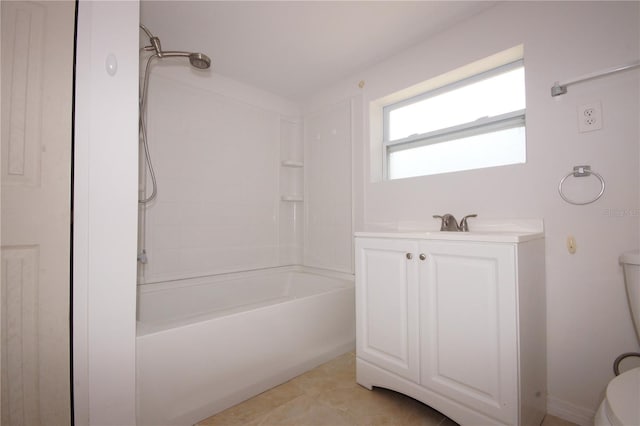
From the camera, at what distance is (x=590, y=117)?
1.28 m

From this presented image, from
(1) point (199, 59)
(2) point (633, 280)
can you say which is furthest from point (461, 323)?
(1) point (199, 59)

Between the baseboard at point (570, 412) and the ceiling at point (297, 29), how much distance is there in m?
2.08

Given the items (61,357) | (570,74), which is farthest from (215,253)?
(570,74)

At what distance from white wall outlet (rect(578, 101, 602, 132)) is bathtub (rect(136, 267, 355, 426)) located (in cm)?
159

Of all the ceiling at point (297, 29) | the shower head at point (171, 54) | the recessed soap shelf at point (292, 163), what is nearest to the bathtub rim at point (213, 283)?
the recessed soap shelf at point (292, 163)

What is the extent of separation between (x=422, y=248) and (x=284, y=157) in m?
1.82

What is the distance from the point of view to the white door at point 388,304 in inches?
53.4

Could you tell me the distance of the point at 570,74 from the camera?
135cm

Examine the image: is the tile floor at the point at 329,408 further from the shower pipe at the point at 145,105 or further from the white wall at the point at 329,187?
the shower pipe at the point at 145,105

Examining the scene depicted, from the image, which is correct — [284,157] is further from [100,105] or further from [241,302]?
[100,105]

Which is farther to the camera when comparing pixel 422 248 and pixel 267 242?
pixel 267 242

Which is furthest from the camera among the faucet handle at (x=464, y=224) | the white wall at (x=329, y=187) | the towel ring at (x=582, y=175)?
the white wall at (x=329, y=187)

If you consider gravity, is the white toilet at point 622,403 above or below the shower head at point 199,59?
below

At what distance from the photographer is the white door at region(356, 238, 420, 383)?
1355 mm
